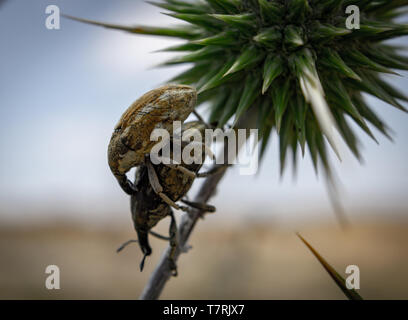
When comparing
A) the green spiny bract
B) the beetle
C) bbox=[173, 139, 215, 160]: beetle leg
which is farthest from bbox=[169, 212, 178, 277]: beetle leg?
the green spiny bract

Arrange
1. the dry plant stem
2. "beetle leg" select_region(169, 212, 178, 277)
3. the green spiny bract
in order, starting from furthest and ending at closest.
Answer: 1. the dry plant stem
2. "beetle leg" select_region(169, 212, 178, 277)
3. the green spiny bract

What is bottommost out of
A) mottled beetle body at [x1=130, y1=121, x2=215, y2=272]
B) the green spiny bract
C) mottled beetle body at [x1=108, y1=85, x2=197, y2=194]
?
mottled beetle body at [x1=130, y1=121, x2=215, y2=272]

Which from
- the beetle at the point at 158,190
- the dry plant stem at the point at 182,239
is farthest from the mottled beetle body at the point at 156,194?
the dry plant stem at the point at 182,239

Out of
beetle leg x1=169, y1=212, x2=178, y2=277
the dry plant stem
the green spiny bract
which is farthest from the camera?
the dry plant stem

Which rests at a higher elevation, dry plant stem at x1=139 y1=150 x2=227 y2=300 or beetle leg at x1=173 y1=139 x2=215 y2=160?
beetle leg at x1=173 y1=139 x2=215 y2=160

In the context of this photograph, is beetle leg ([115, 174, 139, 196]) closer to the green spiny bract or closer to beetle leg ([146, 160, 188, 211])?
beetle leg ([146, 160, 188, 211])

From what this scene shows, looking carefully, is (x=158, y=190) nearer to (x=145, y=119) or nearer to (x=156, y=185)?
(x=156, y=185)

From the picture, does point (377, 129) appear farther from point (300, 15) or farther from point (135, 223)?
point (135, 223)

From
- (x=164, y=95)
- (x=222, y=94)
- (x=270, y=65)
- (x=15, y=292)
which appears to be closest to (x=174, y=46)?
(x=222, y=94)

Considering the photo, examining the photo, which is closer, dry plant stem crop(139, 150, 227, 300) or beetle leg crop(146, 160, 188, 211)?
beetle leg crop(146, 160, 188, 211)
